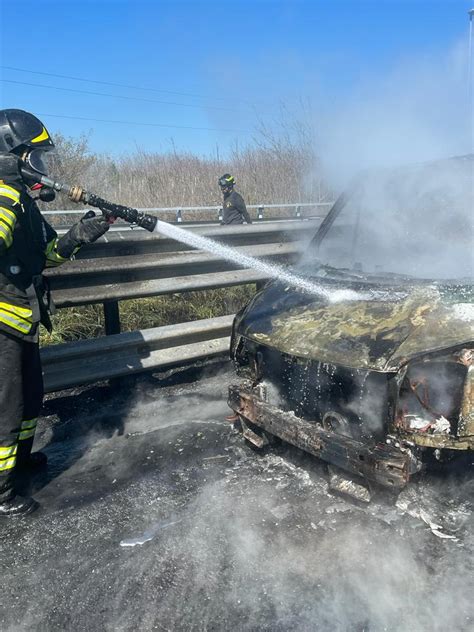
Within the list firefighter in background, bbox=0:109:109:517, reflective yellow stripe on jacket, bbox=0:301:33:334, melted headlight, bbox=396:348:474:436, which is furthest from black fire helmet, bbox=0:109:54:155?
melted headlight, bbox=396:348:474:436

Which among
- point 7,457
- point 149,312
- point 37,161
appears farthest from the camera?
point 149,312

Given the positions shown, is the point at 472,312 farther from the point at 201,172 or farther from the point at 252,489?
the point at 201,172

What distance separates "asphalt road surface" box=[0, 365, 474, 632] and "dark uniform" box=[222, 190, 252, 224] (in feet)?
28.2

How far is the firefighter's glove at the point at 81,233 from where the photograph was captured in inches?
137

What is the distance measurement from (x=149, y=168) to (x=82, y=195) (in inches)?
841

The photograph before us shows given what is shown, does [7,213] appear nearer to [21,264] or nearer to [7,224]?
[7,224]

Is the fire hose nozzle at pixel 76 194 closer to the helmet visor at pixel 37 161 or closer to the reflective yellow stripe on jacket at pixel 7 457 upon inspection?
the helmet visor at pixel 37 161

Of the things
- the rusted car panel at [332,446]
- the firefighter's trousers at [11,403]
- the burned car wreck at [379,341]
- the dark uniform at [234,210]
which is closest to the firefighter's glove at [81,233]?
the firefighter's trousers at [11,403]

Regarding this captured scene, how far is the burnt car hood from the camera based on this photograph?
274cm

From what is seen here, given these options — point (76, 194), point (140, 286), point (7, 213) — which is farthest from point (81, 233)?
point (140, 286)

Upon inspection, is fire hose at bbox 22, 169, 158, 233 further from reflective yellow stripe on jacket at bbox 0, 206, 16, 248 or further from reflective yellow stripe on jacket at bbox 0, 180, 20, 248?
reflective yellow stripe on jacket at bbox 0, 206, 16, 248

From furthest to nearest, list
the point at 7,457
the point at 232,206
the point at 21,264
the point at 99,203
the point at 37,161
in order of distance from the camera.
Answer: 1. the point at 232,206
2. the point at 99,203
3. the point at 37,161
4. the point at 21,264
5. the point at 7,457

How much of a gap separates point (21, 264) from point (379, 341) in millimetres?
2132

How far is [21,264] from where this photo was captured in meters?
3.24
